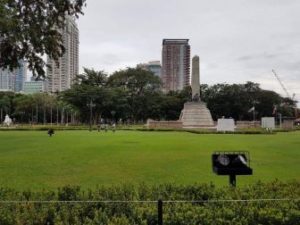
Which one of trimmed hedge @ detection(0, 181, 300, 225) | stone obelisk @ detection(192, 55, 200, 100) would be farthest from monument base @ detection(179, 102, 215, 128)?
trimmed hedge @ detection(0, 181, 300, 225)

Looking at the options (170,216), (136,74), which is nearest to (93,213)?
(170,216)

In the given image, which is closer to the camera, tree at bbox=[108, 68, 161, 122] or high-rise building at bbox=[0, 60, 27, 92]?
tree at bbox=[108, 68, 161, 122]

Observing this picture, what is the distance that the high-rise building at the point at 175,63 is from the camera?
14625cm

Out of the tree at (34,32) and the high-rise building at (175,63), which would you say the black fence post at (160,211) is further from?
the high-rise building at (175,63)

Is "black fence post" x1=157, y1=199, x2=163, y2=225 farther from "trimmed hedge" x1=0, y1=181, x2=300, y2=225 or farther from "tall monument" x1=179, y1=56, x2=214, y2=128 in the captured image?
"tall monument" x1=179, y1=56, x2=214, y2=128

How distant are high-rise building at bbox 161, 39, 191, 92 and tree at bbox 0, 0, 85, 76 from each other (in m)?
125

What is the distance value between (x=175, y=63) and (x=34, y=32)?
136m

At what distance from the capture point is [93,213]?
5.62 metres

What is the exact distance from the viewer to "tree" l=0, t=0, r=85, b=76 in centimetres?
1495

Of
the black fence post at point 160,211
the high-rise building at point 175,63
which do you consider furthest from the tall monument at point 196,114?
the high-rise building at point 175,63

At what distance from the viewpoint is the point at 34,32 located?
602 inches

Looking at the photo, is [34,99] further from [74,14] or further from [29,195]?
[29,195]

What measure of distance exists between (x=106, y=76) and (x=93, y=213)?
94.9 m

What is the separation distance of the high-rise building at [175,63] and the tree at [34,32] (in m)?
125
